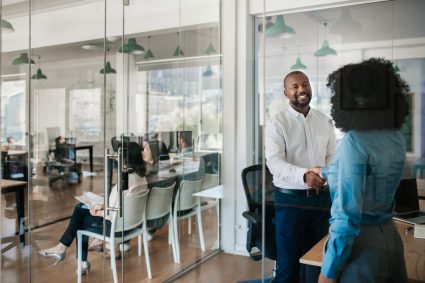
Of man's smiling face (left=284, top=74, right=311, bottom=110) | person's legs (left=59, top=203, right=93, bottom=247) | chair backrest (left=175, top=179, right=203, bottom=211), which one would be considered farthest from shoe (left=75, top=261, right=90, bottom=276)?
man's smiling face (left=284, top=74, right=311, bottom=110)

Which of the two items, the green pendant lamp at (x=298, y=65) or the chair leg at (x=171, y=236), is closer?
the green pendant lamp at (x=298, y=65)

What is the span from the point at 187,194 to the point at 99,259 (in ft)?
Result: 3.19

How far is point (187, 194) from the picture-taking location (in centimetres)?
379

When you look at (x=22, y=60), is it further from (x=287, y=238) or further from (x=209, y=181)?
(x=287, y=238)

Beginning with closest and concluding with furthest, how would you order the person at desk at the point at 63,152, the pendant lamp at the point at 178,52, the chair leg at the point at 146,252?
the chair leg at the point at 146,252, the pendant lamp at the point at 178,52, the person at desk at the point at 63,152

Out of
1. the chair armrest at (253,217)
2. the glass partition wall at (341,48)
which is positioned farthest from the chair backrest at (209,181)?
the glass partition wall at (341,48)

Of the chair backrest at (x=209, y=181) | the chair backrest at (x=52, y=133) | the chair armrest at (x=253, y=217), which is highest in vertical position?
the chair backrest at (x=52, y=133)

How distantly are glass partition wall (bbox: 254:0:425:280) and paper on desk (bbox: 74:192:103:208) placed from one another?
1.47 m

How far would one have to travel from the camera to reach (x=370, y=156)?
1874 millimetres

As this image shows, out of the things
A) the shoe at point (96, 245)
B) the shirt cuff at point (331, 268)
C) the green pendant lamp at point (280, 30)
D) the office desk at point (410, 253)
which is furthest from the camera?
the shoe at point (96, 245)

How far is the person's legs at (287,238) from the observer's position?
2.69 meters

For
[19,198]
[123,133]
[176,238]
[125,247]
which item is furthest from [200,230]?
[19,198]

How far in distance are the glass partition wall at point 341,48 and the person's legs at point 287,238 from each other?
120 mm

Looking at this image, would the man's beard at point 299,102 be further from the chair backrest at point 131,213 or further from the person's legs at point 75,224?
the person's legs at point 75,224
